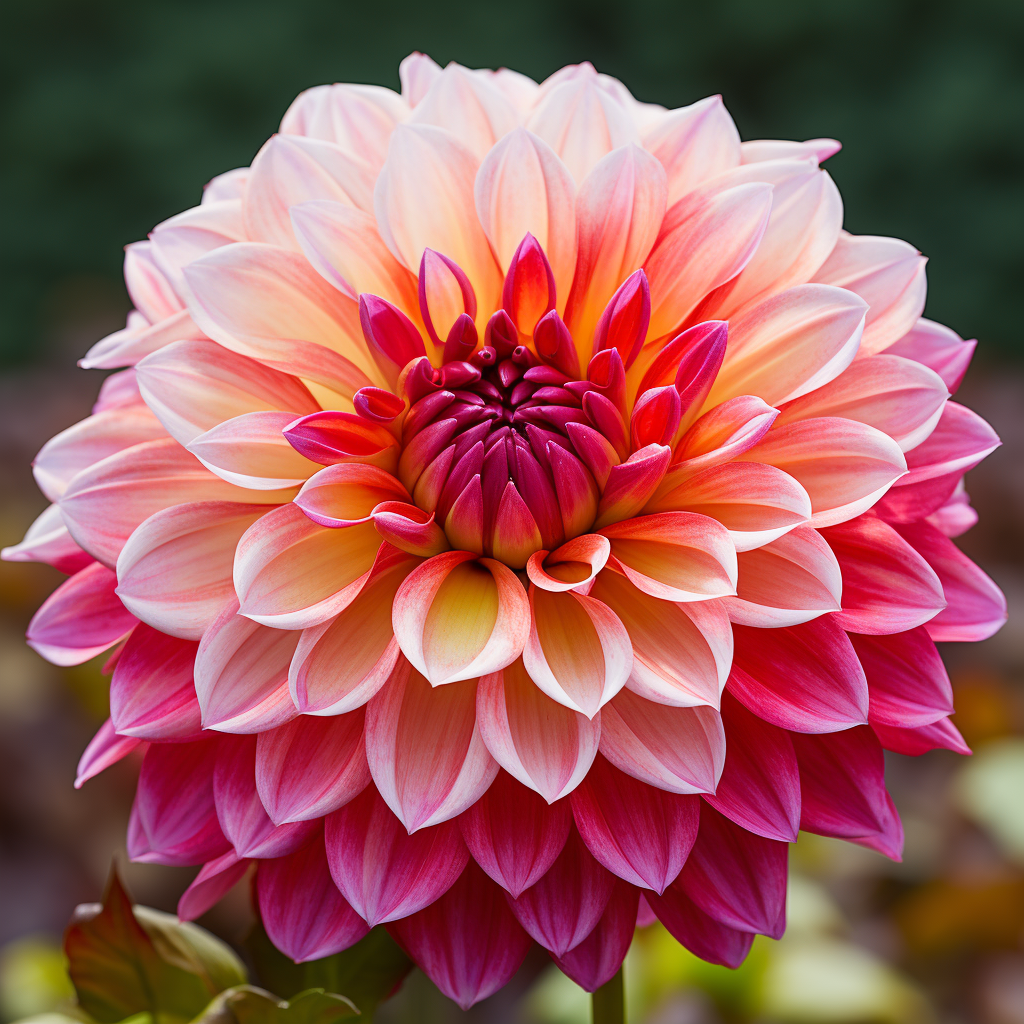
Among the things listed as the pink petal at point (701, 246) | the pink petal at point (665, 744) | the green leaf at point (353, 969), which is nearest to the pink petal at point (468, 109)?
the pink petal at point (701, 246)

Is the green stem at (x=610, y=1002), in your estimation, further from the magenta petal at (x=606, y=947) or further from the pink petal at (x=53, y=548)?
the pink petal at (x=53, y=548)

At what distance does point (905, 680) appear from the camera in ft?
1.83

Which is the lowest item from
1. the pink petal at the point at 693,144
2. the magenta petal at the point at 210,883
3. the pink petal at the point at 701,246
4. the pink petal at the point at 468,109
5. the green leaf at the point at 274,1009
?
the green leaf at the point at 274,1009

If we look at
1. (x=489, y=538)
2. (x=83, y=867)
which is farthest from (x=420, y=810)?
(x=83, y=867)

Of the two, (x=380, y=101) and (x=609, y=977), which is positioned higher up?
(x=380, y=101)

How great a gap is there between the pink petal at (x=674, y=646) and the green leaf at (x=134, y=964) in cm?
31

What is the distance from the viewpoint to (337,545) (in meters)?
0.59

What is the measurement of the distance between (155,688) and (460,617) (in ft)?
0.51

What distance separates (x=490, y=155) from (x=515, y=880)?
36 centimetres

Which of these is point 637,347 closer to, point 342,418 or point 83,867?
point 342,418

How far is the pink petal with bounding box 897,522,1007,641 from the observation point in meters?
0.58

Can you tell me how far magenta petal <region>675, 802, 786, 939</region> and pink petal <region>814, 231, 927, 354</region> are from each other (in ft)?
0.89

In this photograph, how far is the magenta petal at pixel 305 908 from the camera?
1.77 feet

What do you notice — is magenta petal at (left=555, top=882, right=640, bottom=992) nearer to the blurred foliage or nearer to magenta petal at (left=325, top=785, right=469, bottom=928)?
magenta petal at (left=325, top=785, right=469, bottom=928)
